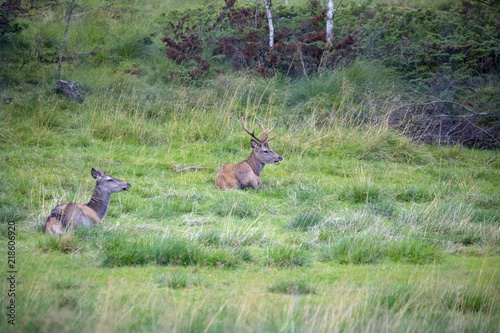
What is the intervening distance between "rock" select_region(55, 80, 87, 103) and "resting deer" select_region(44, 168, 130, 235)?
9060mm

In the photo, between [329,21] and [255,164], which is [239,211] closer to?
[255,164]

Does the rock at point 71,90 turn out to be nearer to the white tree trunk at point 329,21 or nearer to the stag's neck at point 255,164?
the stag's neck at point 255,164

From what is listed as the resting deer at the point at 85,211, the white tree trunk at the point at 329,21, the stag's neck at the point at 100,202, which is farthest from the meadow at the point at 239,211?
the white tree trunk at the point at 329,21

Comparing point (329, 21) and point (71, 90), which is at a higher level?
point (329, 21)

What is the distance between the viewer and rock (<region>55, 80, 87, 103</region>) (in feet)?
52.6

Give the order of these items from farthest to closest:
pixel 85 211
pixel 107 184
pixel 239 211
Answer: pixel 239 211 < pixel 107 184 < pixel 85 211

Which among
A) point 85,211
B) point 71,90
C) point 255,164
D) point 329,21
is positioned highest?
point 329,21

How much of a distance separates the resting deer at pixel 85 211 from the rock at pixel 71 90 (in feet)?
29.7

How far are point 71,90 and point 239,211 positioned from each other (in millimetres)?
10155

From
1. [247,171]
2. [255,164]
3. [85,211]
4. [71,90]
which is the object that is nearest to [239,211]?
[247,171]

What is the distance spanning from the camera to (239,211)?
8.21 m

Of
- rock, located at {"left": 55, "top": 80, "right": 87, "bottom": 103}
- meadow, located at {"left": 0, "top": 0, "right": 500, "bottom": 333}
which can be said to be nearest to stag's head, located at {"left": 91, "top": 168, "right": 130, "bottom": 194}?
meadow, located at {"left": 0, "top": 0, "right": 500, "bottom": 333}

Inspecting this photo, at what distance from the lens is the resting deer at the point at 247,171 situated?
9969 mm

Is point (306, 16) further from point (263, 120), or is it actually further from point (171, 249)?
point (171, 249)
